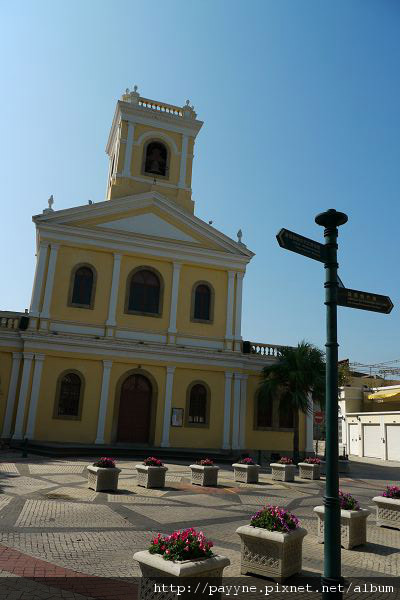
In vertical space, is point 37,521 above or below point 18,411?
below

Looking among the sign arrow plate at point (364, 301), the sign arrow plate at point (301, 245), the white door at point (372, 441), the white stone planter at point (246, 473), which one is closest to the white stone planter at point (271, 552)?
the sign arrow plate at point (364, 301)

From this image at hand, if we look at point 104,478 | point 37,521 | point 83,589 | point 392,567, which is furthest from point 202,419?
point 83,589

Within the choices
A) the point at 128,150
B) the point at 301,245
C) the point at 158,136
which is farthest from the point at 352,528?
the point at 158,136

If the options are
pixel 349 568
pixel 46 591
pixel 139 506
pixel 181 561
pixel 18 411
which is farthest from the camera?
pixel 18 411

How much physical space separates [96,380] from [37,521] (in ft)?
49.6

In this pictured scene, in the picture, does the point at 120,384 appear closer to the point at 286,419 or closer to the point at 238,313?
the point at 238,313

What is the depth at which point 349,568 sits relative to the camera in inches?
308

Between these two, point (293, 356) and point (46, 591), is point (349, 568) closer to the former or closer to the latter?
point (46, 591)

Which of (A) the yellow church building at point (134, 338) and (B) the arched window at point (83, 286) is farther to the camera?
(B) the arched window at point (83, 286)

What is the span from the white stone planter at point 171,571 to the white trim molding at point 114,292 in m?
20.2

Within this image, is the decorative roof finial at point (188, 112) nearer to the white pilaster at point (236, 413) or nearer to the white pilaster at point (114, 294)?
the white pilaster at point (114, 294)

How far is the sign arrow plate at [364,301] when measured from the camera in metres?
6.14

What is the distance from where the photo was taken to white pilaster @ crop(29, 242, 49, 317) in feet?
80.3

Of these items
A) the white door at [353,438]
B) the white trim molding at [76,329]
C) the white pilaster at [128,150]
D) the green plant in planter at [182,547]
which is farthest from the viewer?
the white door at [353,438]
